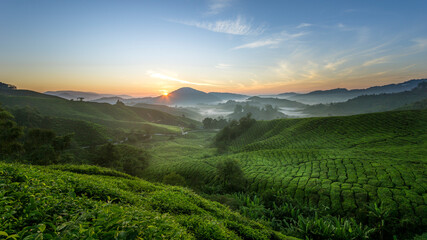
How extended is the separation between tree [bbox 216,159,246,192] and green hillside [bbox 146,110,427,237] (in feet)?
5.85

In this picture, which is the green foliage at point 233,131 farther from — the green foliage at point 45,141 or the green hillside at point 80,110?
the green foliage at point 45,141

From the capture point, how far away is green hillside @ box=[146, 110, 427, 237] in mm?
20297

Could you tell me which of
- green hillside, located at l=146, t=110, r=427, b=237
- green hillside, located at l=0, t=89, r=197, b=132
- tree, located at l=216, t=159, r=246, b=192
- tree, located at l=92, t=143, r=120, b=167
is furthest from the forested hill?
tree, located at l=216, t=159, r=246, b=192

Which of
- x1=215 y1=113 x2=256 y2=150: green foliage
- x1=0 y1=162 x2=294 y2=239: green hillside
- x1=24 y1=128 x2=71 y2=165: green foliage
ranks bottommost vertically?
x1=215 y1=113 x2=256 y2=150: green foliage

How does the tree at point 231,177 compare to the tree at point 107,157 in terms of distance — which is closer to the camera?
the tree at point 231,177

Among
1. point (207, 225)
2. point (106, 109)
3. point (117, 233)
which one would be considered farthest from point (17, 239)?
point (106, 109)

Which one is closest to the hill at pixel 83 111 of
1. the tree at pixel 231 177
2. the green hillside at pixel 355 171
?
the green hillside at pixel 355 171

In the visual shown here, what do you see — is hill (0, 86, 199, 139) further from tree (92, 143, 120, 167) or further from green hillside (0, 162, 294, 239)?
green hillside (0, 162, 294, 239)

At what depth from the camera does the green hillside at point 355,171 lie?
66.6ft

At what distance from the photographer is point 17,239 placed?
3.13 m

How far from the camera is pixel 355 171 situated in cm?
2847

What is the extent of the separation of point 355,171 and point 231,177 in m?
21.0

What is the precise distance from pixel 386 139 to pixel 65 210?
71.1 metres

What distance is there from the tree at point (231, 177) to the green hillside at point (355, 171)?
1.78 m
